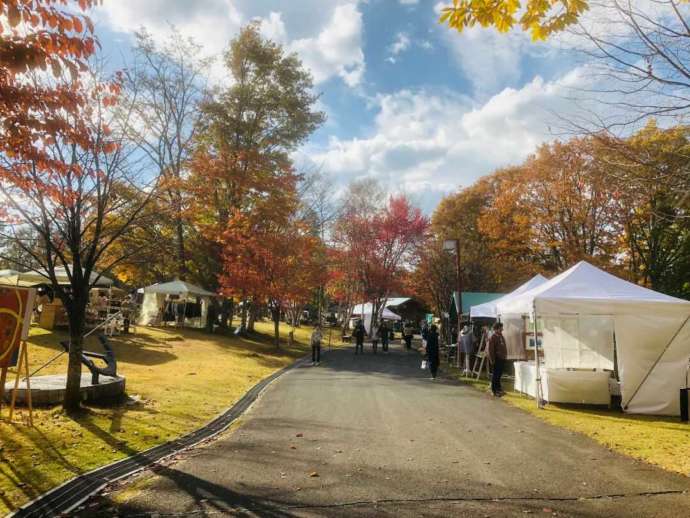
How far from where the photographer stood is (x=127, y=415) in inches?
305

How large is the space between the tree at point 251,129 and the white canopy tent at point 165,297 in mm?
2625

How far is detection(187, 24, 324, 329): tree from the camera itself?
25.6 meters

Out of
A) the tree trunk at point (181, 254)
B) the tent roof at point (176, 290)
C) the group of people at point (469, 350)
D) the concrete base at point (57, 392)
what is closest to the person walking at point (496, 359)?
the group of people at point (469, 350)

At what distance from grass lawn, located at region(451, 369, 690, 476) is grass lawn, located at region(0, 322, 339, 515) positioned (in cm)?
620

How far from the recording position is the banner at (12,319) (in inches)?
241

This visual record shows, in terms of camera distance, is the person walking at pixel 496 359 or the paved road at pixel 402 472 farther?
the person walking at pixel 496 359

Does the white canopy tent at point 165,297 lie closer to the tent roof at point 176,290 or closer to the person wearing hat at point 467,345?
the tent roof at point 176,290

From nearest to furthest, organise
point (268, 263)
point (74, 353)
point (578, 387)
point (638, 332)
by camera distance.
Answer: point (74, 353)
point (638, 332)
point (578, 387)
point (268, 263)

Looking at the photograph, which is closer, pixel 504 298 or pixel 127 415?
pixel 127 415

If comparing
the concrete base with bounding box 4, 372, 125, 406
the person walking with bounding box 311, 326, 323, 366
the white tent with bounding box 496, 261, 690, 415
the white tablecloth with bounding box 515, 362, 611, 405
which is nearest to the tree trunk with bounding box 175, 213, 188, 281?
the person walking with bounding box 311, 326, 323, 366

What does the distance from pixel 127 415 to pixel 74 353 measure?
4.28ft

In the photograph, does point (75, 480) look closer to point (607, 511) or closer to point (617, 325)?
point (607, 511)

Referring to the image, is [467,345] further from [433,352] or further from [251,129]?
[251,129]

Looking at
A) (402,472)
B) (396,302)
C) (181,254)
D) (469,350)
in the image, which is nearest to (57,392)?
(402,472)
